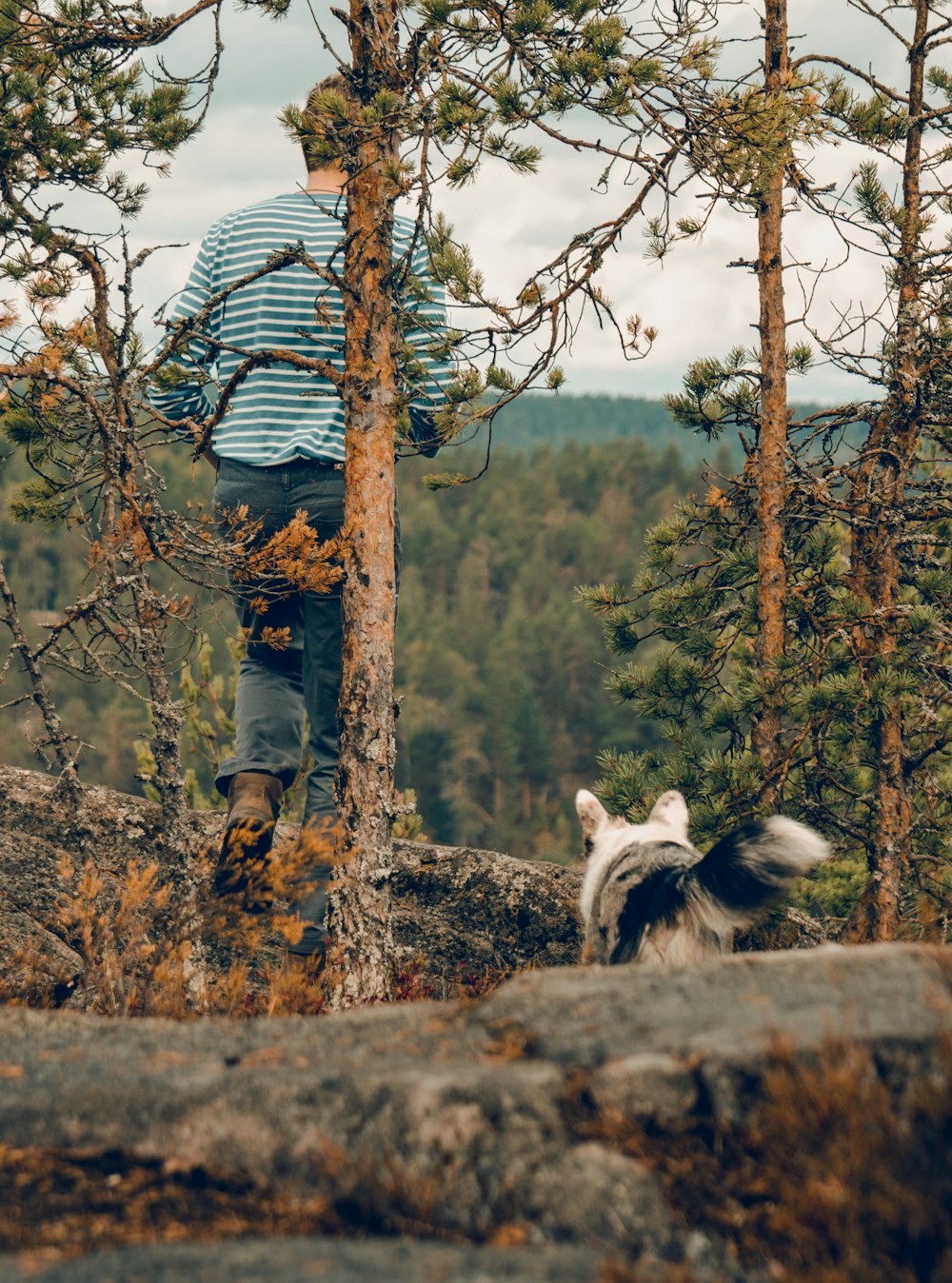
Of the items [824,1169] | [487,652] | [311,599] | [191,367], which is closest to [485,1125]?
[824,1169]

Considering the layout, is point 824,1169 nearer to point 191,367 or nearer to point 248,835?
point 248,835

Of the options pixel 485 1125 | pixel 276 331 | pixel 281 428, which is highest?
pixel 276 331

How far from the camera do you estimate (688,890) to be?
13.7 ft

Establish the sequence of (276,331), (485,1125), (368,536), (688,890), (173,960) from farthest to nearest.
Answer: (276,331), (368,536), (173,960), (688,890), (485,1125)

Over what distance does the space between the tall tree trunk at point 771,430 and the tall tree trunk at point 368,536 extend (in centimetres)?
237

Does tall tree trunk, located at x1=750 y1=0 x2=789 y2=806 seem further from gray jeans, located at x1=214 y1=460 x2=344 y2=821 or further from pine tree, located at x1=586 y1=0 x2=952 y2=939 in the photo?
gray jeans, located at x1=214 y1=460 x2=344 y2=821

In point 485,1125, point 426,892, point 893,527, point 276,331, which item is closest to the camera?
point 485,1125

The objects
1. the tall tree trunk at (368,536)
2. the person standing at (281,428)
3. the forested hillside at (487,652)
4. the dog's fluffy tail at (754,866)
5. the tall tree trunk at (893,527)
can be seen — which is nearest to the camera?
the dog's fluffy tail at (754,866)

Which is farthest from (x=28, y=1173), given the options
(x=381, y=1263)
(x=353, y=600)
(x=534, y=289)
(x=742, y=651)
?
(x=742, y=651)

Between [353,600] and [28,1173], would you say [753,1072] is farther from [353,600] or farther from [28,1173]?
[353,600]

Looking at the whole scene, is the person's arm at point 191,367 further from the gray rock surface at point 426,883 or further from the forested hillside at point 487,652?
the forested hillside at point 487,652

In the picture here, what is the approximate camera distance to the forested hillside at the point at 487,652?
220 ft

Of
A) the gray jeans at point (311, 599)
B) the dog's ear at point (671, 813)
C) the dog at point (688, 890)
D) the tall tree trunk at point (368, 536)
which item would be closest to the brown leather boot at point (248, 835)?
the gray jeans at point (311, 599)

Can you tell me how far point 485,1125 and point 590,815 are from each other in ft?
9.58
